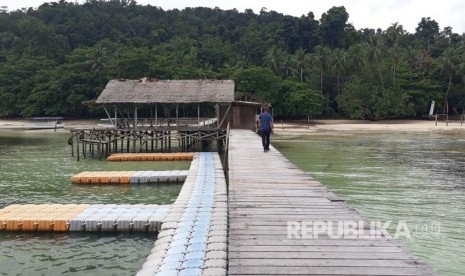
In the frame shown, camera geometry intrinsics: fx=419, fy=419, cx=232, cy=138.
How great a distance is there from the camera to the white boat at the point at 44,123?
173 feet

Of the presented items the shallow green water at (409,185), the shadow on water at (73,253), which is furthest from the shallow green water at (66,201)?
the shallow green water at (409,185)

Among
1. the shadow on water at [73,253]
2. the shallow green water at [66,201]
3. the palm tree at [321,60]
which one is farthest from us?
the palm tree at [321,60]

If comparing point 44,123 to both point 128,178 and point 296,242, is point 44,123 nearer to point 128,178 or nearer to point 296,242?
point 128,178

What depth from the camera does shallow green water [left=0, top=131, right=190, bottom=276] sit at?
8562mm

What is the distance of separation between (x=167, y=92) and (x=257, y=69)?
28083 mm

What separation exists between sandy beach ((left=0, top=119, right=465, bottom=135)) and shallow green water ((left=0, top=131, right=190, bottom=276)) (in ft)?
82.5

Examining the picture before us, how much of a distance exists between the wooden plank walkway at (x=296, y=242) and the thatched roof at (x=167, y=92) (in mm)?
17892

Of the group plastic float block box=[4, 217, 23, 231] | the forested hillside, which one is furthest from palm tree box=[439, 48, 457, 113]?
plastic float block box=[4, 217, 23, 231]

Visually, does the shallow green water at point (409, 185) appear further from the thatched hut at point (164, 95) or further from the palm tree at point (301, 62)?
the palm tree at point (301, 62)

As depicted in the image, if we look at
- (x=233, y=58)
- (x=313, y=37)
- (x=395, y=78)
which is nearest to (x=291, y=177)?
(x=395, y=78)

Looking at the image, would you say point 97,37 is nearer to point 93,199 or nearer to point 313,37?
point 313,37

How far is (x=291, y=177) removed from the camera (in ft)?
33.9

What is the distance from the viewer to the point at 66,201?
14062 mm

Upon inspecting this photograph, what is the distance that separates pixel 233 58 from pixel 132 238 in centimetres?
6374
